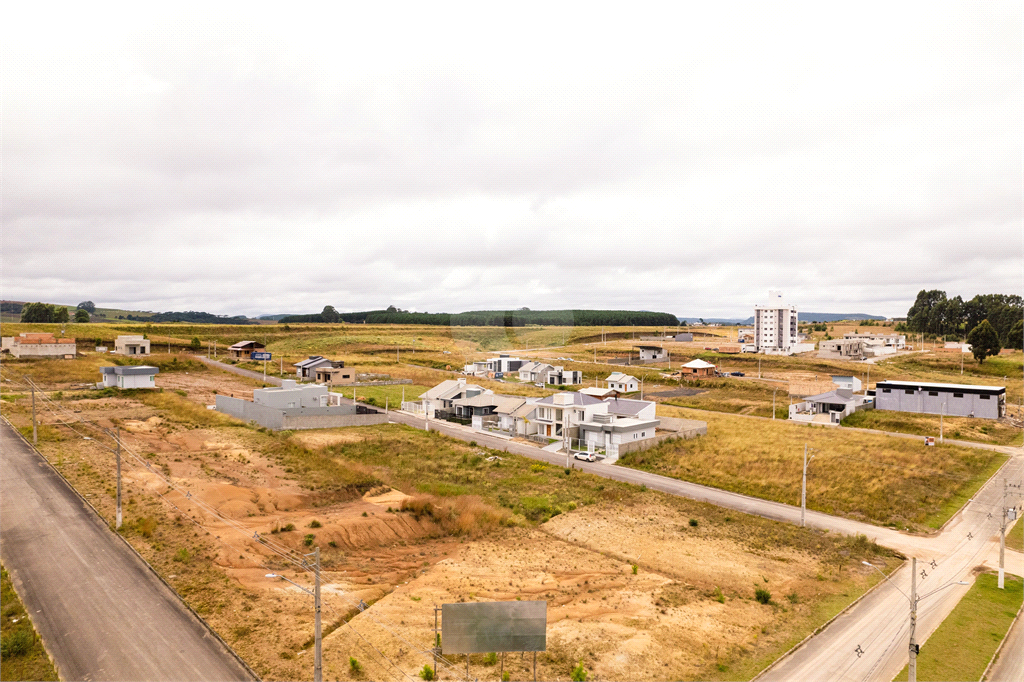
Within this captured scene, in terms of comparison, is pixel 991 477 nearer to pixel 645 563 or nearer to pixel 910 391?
pixel 910 391

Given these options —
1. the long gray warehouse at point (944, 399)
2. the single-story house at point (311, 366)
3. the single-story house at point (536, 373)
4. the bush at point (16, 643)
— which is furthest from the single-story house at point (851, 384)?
the bush at point (16, 643)

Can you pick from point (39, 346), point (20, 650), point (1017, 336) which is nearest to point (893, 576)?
point (20, 650)

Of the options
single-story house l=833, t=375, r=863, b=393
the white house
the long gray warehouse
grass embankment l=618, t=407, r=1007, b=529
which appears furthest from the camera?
the white house

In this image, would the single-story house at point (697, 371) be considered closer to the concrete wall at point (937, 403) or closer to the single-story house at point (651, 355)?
the single-story house at point (651, 355)

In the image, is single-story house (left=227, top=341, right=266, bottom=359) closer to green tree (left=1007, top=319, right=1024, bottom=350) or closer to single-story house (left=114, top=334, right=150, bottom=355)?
single-story house (left=114, top=334, right=150, bottom=355)

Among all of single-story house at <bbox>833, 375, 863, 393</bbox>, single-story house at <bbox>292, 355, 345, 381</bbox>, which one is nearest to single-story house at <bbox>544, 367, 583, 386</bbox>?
single-story house at <bbox>292, 355, 345, 381</bbox>
